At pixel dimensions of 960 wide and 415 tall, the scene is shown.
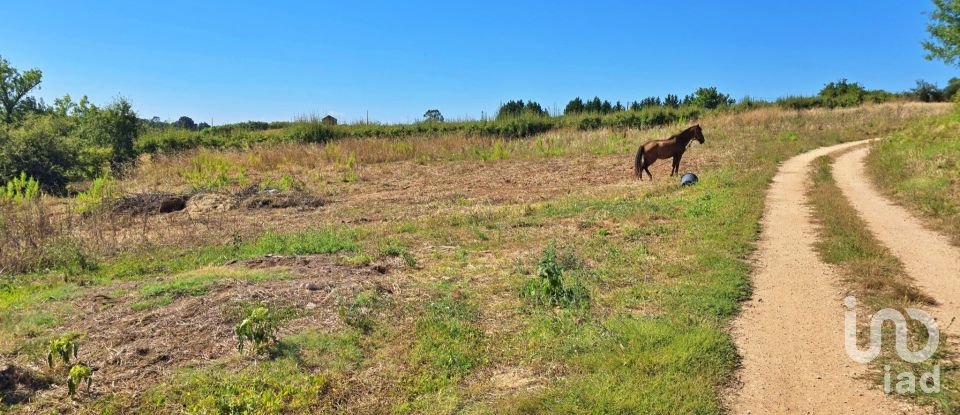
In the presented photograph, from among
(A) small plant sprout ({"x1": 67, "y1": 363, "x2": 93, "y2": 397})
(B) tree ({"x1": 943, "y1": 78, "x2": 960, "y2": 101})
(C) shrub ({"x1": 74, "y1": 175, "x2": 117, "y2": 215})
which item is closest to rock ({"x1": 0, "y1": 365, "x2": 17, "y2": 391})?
(A) small plant sprout ({"x1": 67, "y1": 363, "x2": 93, "y2": 397})

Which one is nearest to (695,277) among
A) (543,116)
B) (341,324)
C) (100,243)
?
(341,324)

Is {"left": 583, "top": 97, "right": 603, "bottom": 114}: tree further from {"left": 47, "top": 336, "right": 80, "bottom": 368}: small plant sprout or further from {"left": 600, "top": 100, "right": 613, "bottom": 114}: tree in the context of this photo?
{"left": 47, "top": 336, "right": 80, "bottom": 368}: small plant sprout

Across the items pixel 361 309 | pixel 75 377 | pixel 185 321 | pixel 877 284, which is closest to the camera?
pixel 75 377

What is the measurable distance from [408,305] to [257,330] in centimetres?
162

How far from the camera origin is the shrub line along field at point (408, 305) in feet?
13.0

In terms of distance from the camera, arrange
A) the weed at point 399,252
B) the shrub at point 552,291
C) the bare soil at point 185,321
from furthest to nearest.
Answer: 1. the weed at point 399,252
2. the shrub at point 552,291
3. the bare soil at point 185,321

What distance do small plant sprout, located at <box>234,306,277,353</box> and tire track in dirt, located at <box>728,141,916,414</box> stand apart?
11.7 feet

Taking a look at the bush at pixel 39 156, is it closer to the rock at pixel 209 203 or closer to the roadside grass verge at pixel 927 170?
the rock at pixel 209 203

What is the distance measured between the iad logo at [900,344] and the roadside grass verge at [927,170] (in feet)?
12.1

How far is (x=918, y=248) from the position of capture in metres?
7.23

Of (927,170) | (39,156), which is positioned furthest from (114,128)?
(927,170)

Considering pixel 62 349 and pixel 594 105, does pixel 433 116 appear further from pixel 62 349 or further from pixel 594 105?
pixel 62 349

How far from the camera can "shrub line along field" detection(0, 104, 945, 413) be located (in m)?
3.95

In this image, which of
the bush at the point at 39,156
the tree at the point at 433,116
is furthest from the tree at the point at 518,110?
the bush at the point at 39,156
